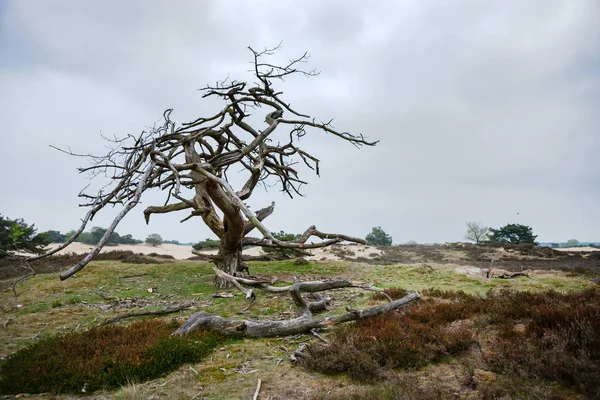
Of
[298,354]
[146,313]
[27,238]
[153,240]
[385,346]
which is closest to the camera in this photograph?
[385,346]

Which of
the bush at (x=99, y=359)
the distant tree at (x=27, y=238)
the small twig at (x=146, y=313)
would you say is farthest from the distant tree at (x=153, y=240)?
the bush at (x=99, y=359)

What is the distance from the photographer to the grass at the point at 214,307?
4.84 meters

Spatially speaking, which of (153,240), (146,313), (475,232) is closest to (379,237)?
(475,232)

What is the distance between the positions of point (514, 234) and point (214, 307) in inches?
2060

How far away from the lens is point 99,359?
5.46m

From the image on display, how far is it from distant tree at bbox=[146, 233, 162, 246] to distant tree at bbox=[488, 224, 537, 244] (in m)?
58.1

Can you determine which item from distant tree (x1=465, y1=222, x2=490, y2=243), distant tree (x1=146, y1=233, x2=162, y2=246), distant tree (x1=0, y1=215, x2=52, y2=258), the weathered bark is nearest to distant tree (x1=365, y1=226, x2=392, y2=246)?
distant tree (x1=465, y1=222, x2=490, y2=243)

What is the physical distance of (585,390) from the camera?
3973mm

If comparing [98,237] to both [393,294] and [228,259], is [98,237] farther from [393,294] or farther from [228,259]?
[393,294]

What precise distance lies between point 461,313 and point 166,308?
8619mm

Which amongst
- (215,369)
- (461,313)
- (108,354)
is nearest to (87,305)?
(108,354)

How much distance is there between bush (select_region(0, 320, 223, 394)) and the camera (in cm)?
491

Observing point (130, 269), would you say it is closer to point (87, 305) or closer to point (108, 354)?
point (87, 305)

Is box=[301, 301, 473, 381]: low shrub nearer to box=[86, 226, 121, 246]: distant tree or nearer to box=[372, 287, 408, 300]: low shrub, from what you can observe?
box=[372, 287, 408, 300]: low shrub
